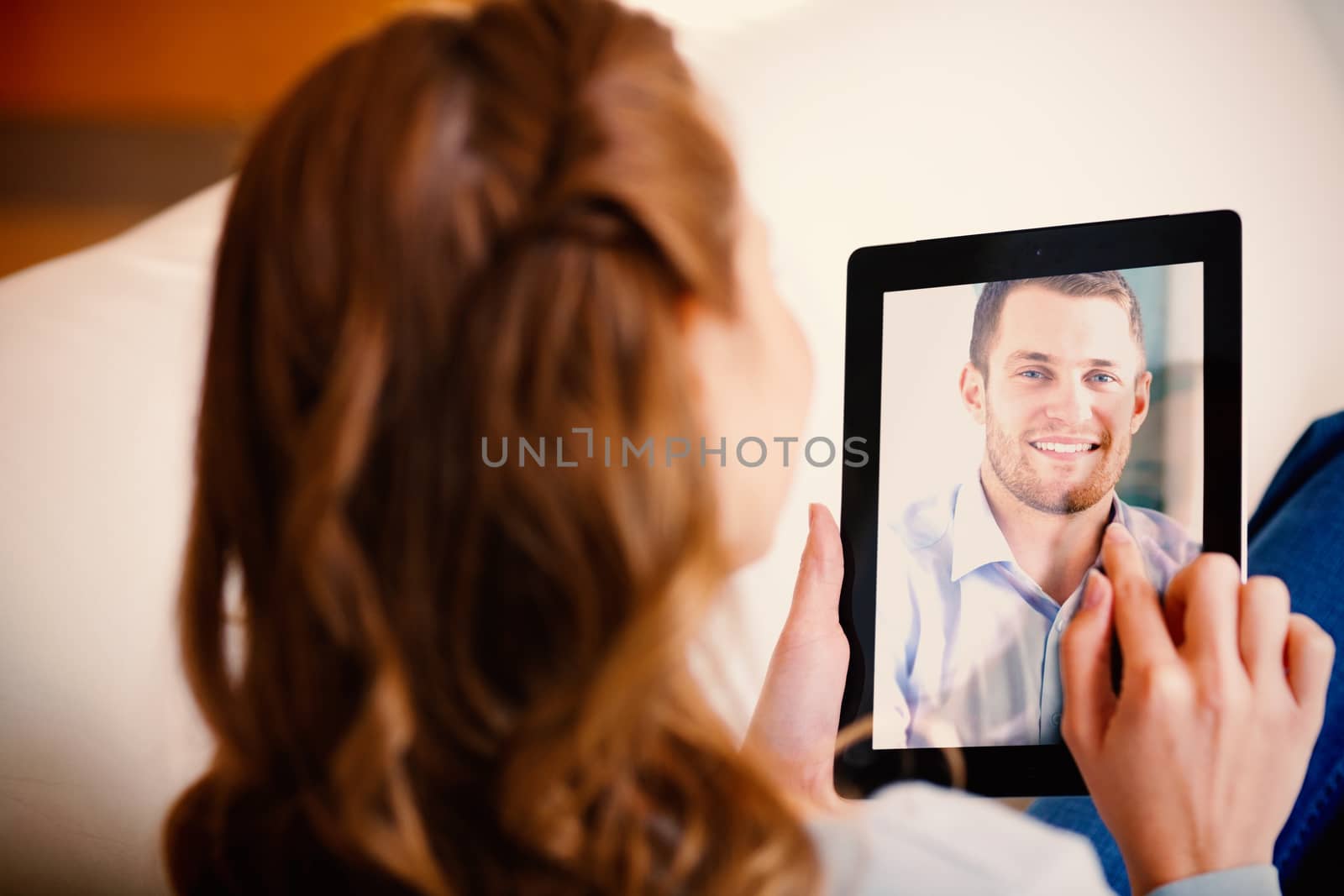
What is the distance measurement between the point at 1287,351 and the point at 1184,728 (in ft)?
1.30

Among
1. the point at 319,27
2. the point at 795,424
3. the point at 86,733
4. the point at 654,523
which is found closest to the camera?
the point at 654,523

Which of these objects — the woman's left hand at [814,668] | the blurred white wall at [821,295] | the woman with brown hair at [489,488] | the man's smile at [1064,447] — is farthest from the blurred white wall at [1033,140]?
the woman with brown hair at [489,488]

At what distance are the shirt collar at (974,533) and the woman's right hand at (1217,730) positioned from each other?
0.11 m

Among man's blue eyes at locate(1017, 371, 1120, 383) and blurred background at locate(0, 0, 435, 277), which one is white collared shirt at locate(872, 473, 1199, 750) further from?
blurred background at locate(0, 0, 435, 277)

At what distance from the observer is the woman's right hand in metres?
0.47

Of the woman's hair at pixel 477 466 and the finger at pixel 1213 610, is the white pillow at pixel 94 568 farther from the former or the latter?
the finger at pixel 1213 610

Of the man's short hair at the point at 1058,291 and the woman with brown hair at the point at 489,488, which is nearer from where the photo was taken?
the woman with brown hair at the point at 489,488

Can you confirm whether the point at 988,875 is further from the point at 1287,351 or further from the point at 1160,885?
the point at 1287,351

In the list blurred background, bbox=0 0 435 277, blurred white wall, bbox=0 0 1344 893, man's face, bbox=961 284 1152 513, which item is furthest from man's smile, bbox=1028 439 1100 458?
blurred background, bbox=0 0 435 277

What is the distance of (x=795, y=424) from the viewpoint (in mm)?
514

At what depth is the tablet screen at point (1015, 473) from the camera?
55 centimetres

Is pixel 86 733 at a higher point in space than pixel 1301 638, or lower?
lower

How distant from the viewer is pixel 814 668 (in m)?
0.63

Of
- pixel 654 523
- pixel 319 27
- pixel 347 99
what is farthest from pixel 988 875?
pixel 319 27
